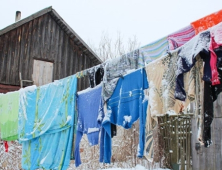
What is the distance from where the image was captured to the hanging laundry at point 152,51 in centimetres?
316

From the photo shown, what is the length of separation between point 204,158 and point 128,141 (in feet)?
8.15

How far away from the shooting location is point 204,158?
5.09 metres

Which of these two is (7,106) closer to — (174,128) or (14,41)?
(174,128)

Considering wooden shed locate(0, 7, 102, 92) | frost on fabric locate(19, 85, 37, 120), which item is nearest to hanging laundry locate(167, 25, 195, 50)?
frost on fabric locate(19, 85, 37, 120)

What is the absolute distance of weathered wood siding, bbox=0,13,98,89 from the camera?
9.77 meters

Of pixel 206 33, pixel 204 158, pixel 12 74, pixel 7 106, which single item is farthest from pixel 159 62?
pixel 12 74

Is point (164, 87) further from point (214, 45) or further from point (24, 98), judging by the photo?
point (24, 98)

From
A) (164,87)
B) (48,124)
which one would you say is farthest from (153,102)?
(48,124)

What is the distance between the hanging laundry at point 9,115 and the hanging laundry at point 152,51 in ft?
10.4

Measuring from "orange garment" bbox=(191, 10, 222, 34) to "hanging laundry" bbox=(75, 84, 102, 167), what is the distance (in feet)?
5.39

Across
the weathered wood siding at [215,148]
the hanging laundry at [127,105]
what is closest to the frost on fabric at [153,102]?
the hanging laundry at [127,105]

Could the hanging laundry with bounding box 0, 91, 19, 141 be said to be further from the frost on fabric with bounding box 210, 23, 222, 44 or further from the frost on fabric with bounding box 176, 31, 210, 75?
the frost on fabric with bounding box 210, 23, 222, 44

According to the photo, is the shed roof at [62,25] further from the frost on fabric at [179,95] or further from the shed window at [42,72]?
the frost on fabric at [179,95]

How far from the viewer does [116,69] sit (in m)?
3.76
